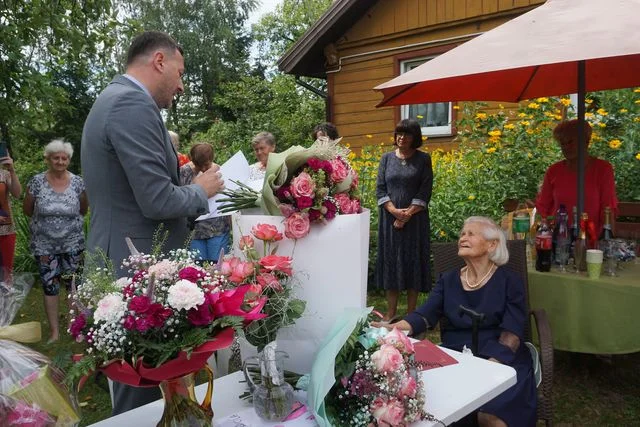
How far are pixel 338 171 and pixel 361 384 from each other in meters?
0.59

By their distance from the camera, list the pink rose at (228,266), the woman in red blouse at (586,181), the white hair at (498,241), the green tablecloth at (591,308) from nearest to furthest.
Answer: the pink rose at (228,266), the white hair at (498,241), the green tablecloth at (591,308), the woman in red blouse at (586,181)

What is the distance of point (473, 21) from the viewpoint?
7.50m

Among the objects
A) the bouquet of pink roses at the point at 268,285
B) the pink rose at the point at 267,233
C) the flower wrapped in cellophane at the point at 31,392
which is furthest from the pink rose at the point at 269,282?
the flower wrapped in cellophane at the point at 31,392

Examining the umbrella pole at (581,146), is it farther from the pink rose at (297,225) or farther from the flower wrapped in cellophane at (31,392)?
the flower wrapped in cellophane at (31,392)

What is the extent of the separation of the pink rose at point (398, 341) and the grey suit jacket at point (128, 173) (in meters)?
0.82

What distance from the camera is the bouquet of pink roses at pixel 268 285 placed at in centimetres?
134

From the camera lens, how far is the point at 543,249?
3.02 m

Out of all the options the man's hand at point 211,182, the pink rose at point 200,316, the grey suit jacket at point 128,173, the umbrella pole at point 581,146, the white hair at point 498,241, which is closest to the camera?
the pink rose at point 200,316

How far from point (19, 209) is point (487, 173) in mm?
6784

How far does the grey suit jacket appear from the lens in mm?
1680

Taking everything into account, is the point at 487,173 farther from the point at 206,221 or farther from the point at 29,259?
the point at 29,259

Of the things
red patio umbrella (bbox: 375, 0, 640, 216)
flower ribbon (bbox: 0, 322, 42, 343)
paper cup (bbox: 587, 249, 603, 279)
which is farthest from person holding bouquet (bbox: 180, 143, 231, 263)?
flower ribbon (bbox: 0, 322, 42, 343)

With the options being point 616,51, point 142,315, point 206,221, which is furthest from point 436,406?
point 206,221

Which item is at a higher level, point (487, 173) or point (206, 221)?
point (487, 173)
